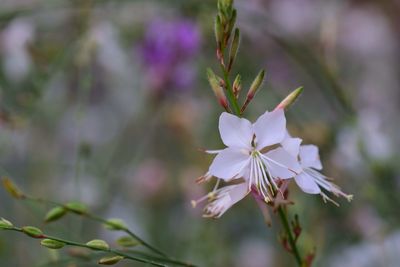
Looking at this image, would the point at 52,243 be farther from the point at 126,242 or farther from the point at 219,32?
the point at 219,32

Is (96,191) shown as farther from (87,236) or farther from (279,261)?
(279,261)

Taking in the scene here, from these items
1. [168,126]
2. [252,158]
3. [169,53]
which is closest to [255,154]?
[252,158]

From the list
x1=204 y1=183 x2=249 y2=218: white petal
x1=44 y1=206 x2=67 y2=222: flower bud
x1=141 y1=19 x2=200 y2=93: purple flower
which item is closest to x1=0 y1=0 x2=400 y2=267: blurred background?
x1=141 y1=19 x2=200 y2=93: purple flower

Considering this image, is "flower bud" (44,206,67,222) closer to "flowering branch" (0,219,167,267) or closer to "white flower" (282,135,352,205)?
"flowering branch" (0,219,167,267)

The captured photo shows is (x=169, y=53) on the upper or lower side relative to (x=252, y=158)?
upper

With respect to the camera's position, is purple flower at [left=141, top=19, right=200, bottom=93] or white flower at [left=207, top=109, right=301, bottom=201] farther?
purple flower at [left=141, top=19, right=200, bottom=93]
